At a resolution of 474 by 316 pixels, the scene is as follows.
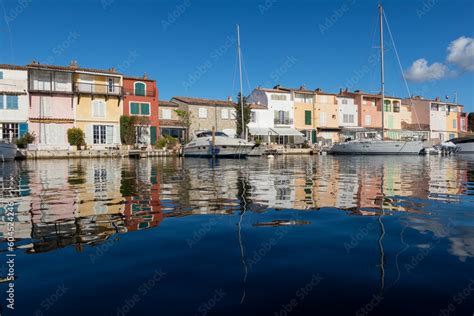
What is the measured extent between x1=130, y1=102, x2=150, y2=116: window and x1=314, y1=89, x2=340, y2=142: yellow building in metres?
26.6

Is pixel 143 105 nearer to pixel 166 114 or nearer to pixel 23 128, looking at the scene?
pixel 166 114

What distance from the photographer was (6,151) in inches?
1198

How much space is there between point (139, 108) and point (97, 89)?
4933 millimetres

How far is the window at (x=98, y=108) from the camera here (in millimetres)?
42438

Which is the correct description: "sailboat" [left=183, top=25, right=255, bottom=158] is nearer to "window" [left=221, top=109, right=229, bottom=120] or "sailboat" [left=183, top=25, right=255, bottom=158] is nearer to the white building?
"window" [left=221, top=109, right=229, bottom=120]

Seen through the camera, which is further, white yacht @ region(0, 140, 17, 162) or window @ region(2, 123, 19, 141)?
window @ region(2, 123, 19, 141)

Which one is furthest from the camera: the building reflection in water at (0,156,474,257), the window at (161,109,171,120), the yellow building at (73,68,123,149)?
the window at (161,109,171,120)

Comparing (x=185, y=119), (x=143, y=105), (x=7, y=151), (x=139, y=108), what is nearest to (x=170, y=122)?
(x=185, y=119)

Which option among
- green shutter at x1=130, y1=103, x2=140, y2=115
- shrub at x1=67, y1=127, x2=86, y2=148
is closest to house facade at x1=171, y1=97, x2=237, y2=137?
green shutter at x1=130, y1=103, x2=140, y2=115

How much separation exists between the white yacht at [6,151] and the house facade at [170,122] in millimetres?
18402

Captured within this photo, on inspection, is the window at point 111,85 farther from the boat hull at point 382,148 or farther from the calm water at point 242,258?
the calm water at point 242,258

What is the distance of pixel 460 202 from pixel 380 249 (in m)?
4.73

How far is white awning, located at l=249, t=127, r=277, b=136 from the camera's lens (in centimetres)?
5274

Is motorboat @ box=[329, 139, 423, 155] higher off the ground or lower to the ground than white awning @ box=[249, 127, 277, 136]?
lower
